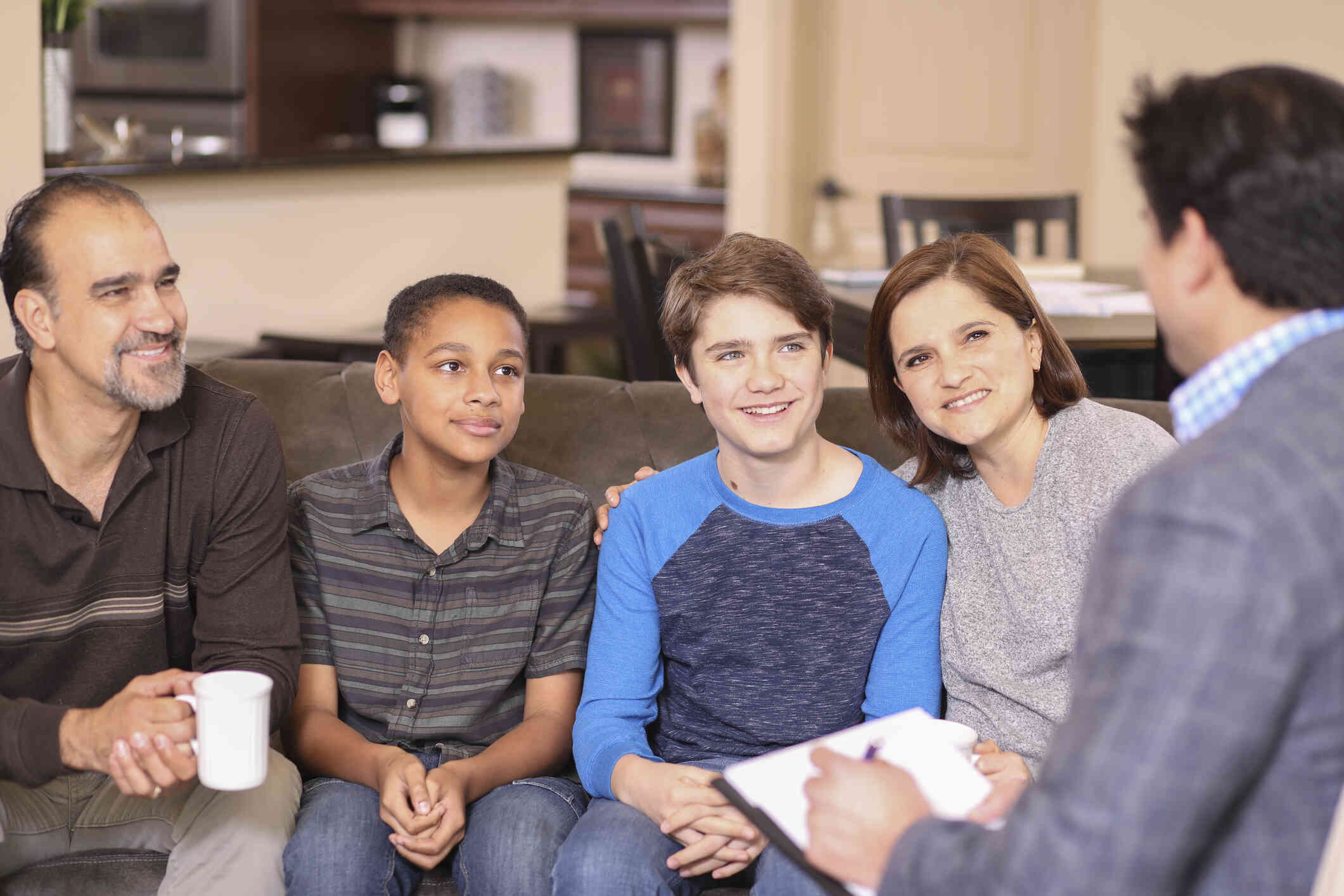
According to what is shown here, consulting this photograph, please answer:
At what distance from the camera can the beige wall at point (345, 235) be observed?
3.24m

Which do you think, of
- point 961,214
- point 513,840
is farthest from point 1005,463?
point 961,214

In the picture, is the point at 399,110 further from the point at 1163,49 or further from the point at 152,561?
the point at 152,561

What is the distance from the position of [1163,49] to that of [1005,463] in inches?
138

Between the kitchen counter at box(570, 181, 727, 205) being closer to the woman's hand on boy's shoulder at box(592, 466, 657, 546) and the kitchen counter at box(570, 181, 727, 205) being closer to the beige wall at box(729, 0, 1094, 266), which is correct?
the beige wall at box(729, 0, 1094, 266)

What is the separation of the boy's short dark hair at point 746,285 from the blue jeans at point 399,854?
0.59 metres

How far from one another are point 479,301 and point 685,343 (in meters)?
0.30

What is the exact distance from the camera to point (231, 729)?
1287 millimetres

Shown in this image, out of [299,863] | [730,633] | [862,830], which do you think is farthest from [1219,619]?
[299,863]

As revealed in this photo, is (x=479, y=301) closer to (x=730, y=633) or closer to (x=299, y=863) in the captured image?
(x=730, y=633)

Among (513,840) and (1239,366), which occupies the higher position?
(1239,366)

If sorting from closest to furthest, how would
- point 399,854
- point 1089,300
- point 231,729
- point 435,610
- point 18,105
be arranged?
point 231,729
point 399,854
point 435,610
point 18,105
point 1089,300

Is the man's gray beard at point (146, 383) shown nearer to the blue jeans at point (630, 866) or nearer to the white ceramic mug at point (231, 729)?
the white ceramic mug at point (231, 729)

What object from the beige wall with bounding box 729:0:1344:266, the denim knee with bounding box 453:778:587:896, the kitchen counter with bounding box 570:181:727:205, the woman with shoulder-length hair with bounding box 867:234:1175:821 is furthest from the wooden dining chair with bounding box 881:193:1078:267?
the denim knee with bounding box 453:778:587:896

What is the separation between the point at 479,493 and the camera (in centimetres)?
182
